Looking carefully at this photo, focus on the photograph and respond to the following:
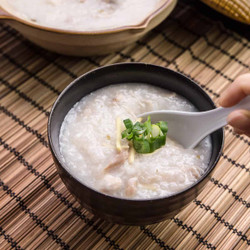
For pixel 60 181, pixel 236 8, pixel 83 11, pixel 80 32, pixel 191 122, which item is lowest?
pixel 60 181

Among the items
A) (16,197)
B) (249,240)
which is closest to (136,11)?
(16,197)

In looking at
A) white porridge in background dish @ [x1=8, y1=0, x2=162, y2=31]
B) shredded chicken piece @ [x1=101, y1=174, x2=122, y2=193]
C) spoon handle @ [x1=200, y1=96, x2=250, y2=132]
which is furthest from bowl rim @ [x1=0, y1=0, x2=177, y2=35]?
shredded chicken piece @ [x1=101, y1=174, x2=122, y2=193]

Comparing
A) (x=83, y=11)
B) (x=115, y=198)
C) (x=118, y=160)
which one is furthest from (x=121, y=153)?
(x=83, y=11)

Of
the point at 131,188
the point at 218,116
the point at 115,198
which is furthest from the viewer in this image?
the point at 218,116

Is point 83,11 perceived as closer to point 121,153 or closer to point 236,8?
point 236,8

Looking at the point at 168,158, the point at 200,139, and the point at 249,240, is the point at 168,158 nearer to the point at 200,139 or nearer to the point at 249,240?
the point at 200,139
